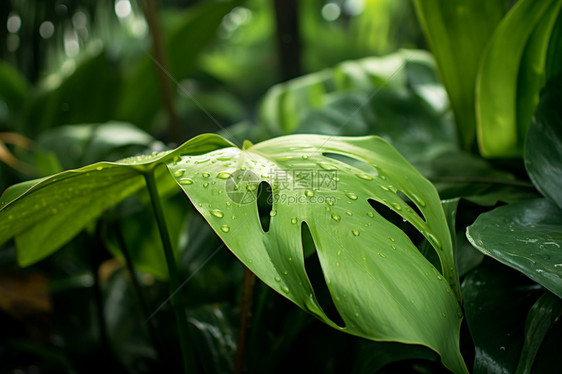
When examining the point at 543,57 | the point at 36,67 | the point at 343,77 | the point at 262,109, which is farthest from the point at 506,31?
the point at 36,67

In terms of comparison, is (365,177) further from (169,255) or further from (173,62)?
(173,62)

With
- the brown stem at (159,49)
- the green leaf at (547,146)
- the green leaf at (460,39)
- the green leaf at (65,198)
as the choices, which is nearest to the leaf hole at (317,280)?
the green leaf at (65,198)

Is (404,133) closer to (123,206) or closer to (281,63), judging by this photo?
(123,206)

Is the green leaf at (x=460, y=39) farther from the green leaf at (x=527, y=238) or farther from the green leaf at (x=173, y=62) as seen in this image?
the green leaf at (x=173, y=62)

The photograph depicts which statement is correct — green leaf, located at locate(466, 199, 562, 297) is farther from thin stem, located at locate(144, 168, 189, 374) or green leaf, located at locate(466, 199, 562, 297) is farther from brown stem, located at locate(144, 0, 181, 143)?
brown stem, located at locate(144, 0, 181, 143)

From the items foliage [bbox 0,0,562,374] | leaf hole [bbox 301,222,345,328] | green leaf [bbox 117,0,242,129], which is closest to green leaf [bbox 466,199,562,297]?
foliage [bbox 0,0,562,374]

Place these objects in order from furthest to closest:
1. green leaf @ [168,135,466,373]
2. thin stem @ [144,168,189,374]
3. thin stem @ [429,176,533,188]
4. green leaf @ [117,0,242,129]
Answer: green leaf @ [117,0,242,129]
thin stem @ [429,176,533,188]
thin stem @ [144,168,189,374]
green leaf @ [168,135,466,373]
